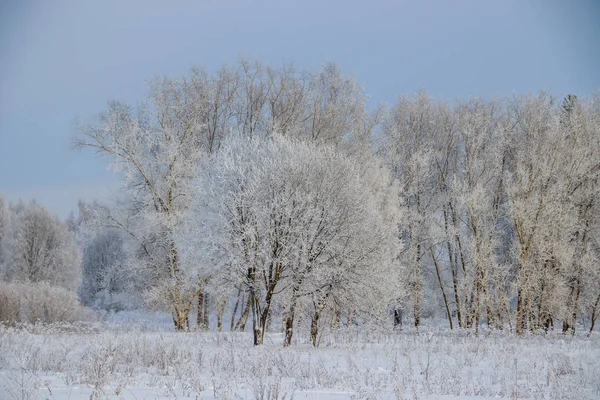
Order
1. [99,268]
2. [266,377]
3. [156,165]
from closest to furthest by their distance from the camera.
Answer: [266,377] → [156,165] → [99,268]

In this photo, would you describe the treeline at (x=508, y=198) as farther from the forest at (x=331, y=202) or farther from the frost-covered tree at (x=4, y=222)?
the frost-covered tree at (x=4, y=222)

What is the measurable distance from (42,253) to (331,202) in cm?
4065

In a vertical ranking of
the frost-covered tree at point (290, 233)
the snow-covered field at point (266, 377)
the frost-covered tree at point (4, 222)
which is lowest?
the snow-covered field at point (266, 377)

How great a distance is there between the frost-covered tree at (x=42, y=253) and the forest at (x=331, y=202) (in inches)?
749

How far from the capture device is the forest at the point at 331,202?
16766 millimetres

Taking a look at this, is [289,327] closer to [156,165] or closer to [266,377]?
[266,377]

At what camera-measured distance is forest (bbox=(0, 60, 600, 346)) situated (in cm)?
1677

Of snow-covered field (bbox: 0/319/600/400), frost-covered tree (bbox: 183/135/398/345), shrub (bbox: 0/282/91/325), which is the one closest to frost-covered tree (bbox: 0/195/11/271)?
shrub (bbox: 0/282/91/325)

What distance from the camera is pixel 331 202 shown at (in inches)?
668

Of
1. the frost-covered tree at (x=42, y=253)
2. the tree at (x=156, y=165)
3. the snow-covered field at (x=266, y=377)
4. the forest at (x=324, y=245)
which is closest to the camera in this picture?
the snow-covered field at (x=266, y=377)

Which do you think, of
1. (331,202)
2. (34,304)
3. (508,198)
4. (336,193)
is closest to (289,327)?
(331,202)

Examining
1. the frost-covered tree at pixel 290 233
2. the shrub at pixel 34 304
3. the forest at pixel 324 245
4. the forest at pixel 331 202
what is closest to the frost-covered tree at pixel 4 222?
the forest at pixel 331 202

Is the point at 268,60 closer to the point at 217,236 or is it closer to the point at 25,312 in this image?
the point at 217,236

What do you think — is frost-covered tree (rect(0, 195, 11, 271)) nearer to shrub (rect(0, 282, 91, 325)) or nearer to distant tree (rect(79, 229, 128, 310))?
distant tree (rect(79, 229, 128, 310))
